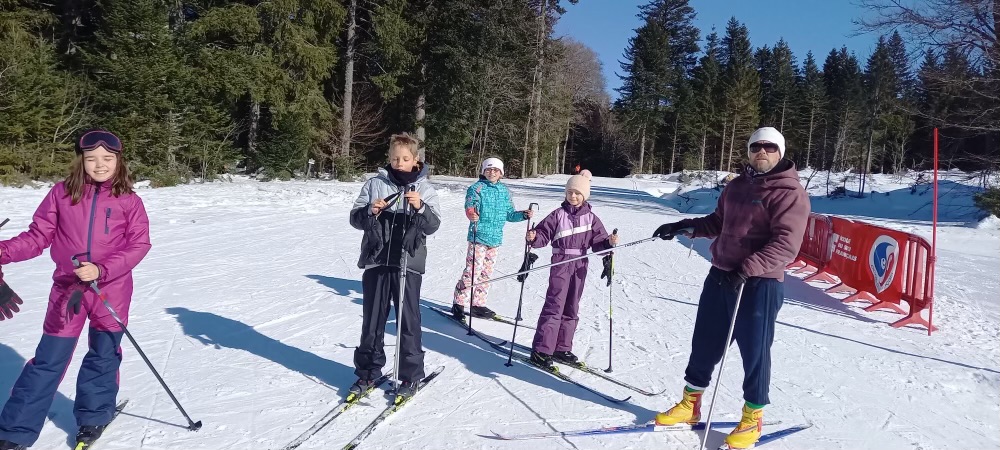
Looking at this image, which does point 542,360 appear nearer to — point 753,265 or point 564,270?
point 564,270

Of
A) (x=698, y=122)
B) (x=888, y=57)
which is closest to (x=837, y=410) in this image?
(x=698, y=122)

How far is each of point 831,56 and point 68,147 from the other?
69446mm

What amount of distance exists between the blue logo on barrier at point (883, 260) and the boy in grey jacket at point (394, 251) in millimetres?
6284

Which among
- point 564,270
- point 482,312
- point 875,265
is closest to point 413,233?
point 564,270

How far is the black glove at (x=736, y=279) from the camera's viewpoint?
3459 mm

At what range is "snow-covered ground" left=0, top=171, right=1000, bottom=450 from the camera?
3840 mm

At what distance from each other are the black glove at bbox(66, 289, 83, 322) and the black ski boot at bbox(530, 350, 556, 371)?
128 inches

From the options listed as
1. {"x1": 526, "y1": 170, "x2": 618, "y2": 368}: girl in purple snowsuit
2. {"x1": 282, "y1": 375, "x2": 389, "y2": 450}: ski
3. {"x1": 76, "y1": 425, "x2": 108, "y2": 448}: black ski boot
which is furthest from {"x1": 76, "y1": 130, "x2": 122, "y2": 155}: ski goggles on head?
{"x1": 526, "y1": 170, "x2": 618, "y2": 368}: girl in purple snowsuit

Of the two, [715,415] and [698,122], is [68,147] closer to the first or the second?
[715,415]

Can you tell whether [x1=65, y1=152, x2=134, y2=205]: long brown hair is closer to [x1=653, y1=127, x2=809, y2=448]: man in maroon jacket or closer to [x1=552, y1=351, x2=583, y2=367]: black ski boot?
[x1=552, y1=351, x2=583, y2=367]: black ski boot

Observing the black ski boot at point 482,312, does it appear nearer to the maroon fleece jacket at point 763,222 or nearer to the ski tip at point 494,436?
the ski tip at point 494,436

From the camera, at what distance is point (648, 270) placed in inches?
387

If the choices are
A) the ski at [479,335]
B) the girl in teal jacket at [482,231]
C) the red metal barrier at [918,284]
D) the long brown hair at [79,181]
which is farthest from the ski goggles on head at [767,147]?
the red metal barrier at [918,284]

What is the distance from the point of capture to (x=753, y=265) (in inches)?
134
